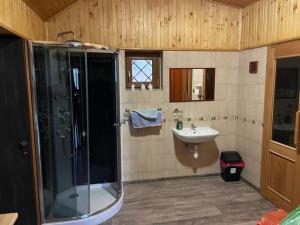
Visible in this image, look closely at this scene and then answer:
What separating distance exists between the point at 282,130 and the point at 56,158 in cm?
283

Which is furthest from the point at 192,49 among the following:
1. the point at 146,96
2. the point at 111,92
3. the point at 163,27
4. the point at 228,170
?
the point at 228,170

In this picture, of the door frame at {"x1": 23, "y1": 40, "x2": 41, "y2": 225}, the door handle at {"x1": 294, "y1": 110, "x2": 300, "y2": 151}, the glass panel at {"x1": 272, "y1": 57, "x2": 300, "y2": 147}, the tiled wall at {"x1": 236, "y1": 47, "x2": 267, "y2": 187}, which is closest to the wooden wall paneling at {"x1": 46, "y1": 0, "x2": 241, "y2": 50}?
the tiled wall at {"x1": 236, "y1": 47, "x2": 267, "y2": 187}

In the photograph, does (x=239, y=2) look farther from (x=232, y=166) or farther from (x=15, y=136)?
(x=15, y=136)

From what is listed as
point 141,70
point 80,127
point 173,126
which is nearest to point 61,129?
point 80,127

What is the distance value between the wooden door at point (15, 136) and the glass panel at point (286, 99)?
9.62 ft

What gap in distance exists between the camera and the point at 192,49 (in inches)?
146

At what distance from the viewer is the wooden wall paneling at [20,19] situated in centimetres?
186

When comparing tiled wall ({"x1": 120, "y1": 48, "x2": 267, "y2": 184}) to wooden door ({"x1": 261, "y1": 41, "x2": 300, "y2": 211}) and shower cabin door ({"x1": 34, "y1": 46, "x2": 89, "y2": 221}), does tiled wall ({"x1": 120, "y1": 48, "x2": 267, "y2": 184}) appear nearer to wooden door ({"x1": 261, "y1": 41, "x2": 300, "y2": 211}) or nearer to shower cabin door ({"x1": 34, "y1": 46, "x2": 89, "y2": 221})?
wooden door ({"x1": 261, "y1": 41, "x2": 300, "y2": 211})

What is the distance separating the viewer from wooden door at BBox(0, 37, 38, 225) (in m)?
2.23

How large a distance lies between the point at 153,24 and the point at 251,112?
1986 millimetres

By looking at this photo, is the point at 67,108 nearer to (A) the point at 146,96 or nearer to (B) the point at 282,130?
(A) the point at 146,96

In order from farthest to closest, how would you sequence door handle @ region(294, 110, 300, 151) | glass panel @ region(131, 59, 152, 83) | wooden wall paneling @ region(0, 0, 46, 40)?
glass panel @ region(131, 59, 152, 83) < door handle @ region(294, 110, 300, 151) < wooden wall paneling @ region(0, 0, 46, 40)

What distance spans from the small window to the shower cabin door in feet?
2.77

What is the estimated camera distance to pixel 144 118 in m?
3.54
